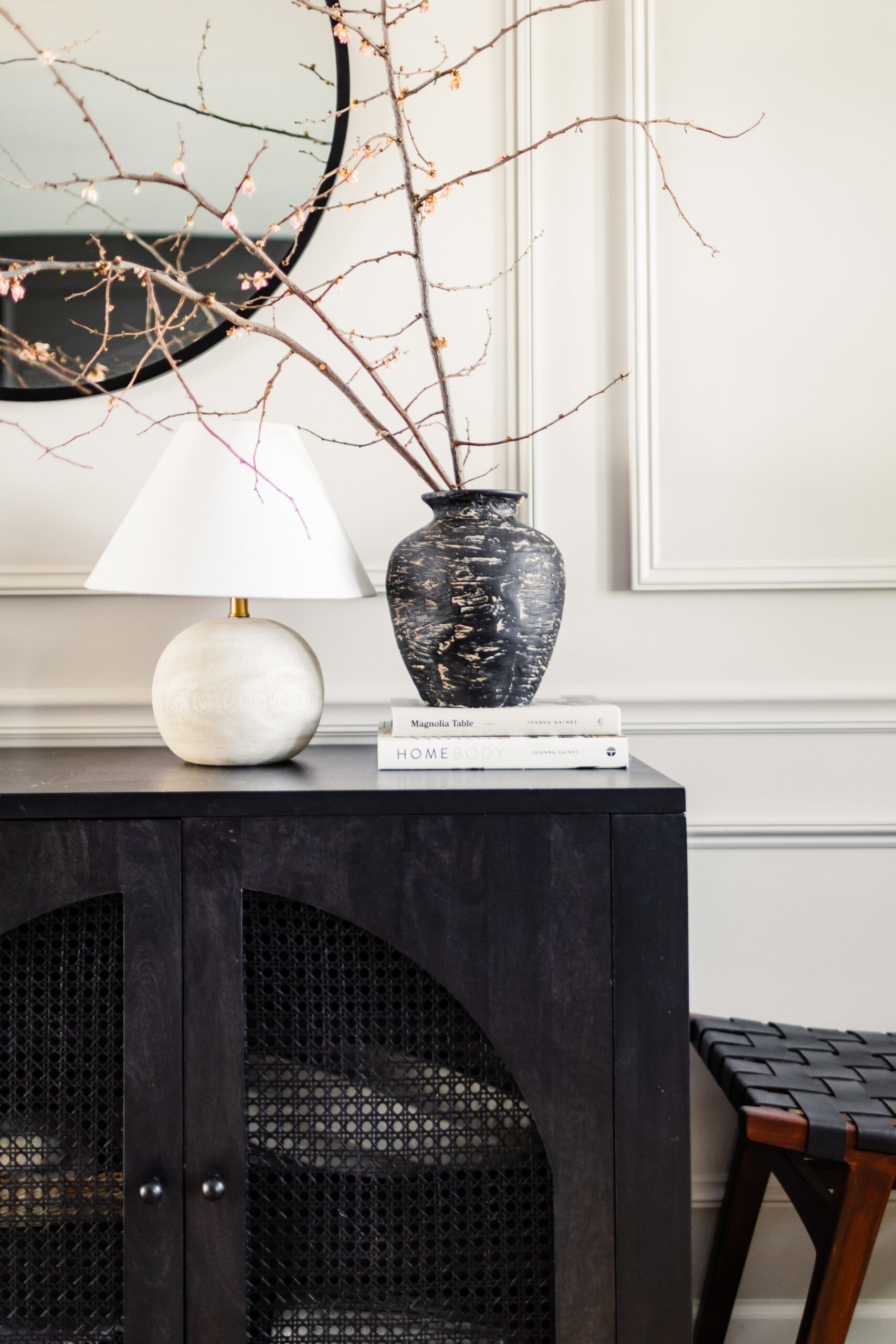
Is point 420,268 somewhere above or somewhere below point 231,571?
above

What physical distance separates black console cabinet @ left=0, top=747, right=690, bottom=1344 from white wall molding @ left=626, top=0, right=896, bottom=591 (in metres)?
0.45

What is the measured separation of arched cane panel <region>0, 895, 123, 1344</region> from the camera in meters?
0.70

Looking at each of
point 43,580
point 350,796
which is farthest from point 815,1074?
point 43,580

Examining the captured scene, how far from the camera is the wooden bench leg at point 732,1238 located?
0.97m

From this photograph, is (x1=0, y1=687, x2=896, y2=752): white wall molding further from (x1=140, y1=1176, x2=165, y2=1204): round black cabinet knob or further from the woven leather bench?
(x1=140, y1=1176, x2=165, y2=1204): round black cabinet knob

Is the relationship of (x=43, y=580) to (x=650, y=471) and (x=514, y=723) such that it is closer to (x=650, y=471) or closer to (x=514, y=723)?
(x=514, y=723)

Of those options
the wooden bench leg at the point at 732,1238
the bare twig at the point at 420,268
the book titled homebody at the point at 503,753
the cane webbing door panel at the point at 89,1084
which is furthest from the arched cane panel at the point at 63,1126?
the wooden bench leg at the point at 732,1238

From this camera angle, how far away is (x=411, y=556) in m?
0.86

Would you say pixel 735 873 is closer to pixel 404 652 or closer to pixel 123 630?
pixel 404 652

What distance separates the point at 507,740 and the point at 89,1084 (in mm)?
448

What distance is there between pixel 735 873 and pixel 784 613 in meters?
0.34

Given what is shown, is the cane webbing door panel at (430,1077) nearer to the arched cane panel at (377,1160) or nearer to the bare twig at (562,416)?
the arched cane panel at (377,1160)

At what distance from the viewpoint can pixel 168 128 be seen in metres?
1.07

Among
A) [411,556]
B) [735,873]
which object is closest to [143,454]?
[411,556]
